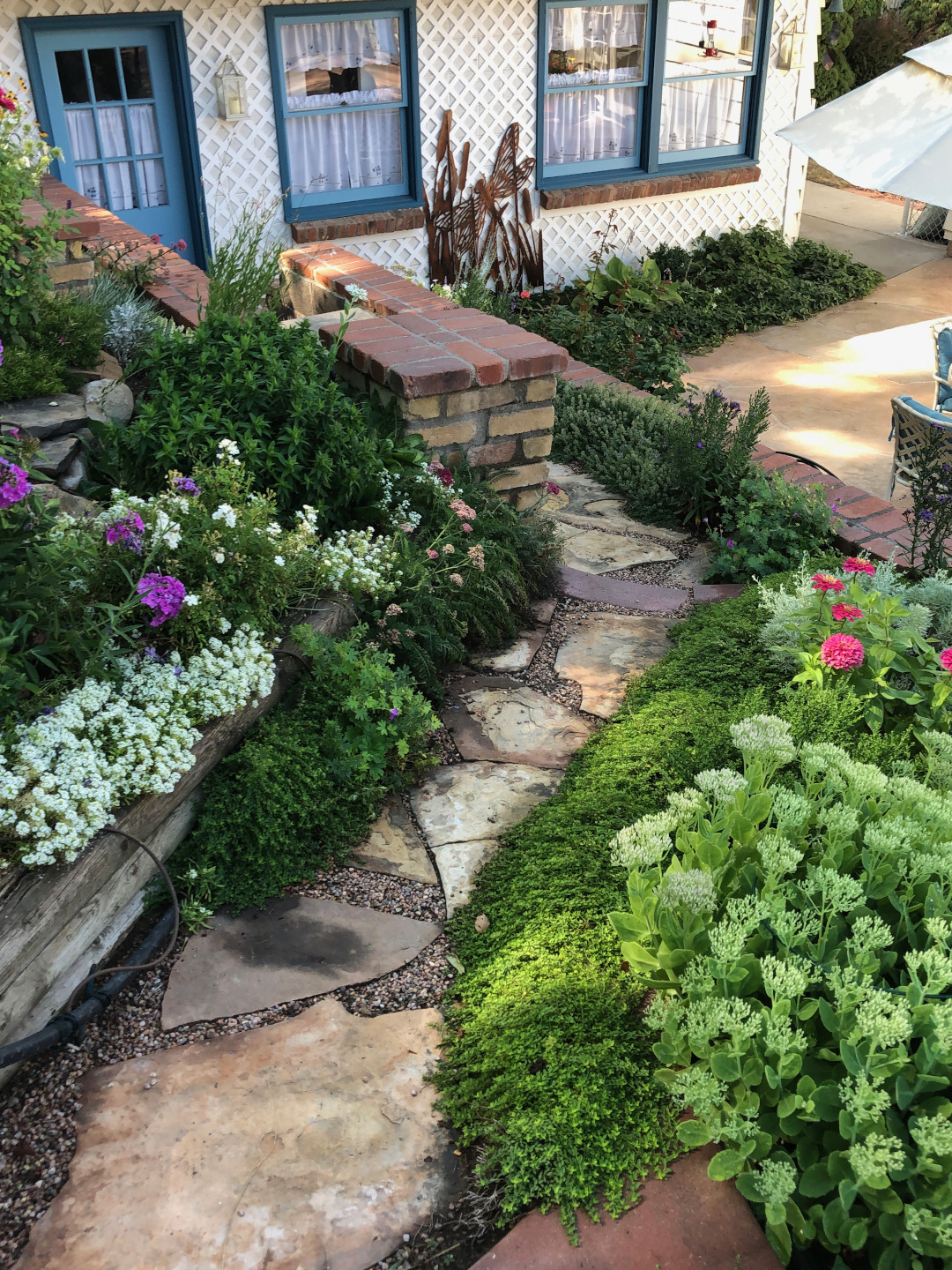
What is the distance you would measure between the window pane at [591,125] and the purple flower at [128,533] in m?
7.17

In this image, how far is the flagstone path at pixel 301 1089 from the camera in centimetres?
197

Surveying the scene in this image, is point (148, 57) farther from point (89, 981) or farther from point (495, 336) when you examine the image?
point (89, 981)

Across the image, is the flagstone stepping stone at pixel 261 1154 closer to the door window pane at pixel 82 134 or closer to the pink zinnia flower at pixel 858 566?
the pink zinnia flower at pixel 858 566

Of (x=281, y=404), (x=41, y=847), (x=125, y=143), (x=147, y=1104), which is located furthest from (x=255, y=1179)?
(x=125, y=143)

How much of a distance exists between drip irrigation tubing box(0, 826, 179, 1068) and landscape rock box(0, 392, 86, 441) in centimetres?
169

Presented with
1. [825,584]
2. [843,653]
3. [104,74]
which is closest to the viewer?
[843,653]

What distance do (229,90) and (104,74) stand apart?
77 centimetres

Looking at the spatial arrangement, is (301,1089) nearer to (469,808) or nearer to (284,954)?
(284,954)

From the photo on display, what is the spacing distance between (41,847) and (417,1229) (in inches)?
41.9

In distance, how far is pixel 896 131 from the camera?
Result: 478 cm

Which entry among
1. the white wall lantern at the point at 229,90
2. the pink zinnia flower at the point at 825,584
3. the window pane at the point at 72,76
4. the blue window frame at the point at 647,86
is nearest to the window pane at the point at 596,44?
the blue window frame at the point at 647,86

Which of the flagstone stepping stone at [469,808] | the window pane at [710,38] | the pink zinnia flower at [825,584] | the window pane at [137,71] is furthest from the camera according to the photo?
the window pane at [710,38]

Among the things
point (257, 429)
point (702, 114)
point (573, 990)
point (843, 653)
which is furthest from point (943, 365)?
point (702, 114)

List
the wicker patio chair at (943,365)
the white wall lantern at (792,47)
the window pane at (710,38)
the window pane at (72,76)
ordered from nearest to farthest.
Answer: the wicker patio chair at (943,365) → the window pane at (72,76) → the window pane at (710,38) → the white wall lantern at (792,47)
